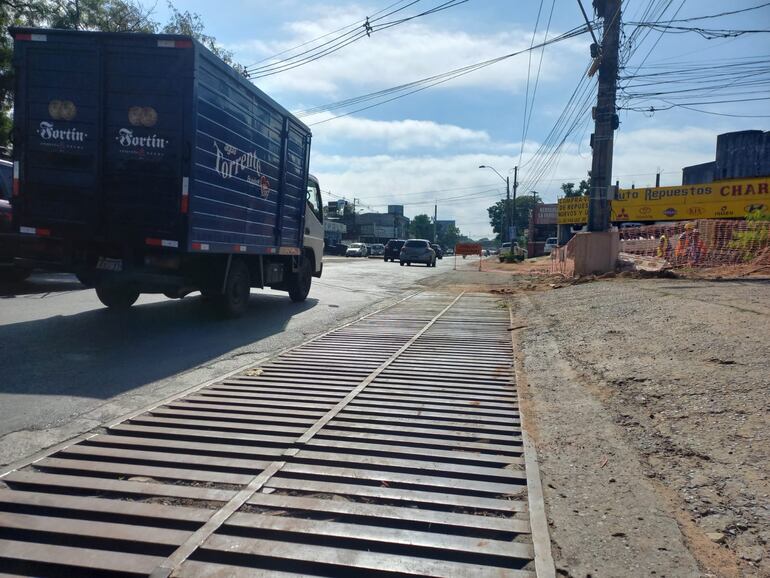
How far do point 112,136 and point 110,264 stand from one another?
1.72 m

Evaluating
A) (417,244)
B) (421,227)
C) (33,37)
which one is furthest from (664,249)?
(421,227)

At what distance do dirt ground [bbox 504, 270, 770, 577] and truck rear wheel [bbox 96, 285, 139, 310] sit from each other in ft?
21.4

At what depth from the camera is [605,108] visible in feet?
55.5

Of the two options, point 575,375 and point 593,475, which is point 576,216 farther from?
point 593,475

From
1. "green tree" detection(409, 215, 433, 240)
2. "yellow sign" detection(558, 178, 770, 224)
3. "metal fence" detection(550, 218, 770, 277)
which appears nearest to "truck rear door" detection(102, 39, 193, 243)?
"metal fence" detection(550, 218, 770, 277)

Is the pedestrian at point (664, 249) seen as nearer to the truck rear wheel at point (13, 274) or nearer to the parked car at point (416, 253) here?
the parked car at point (416, 253)

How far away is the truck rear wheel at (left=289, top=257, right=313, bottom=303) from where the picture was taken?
545 inches

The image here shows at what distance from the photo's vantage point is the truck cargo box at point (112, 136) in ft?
26.8

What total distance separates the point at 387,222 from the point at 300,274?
354ft

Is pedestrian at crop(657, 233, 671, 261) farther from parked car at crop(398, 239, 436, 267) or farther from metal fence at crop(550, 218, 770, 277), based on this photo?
parked car at crop(398, 239, 436, 267)

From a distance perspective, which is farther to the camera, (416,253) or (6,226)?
(416,253)

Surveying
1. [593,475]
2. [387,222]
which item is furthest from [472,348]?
[387,222]

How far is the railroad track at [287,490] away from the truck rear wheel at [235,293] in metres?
4.49

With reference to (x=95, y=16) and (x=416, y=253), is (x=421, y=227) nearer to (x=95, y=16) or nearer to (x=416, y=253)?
(x=416, y=253)
